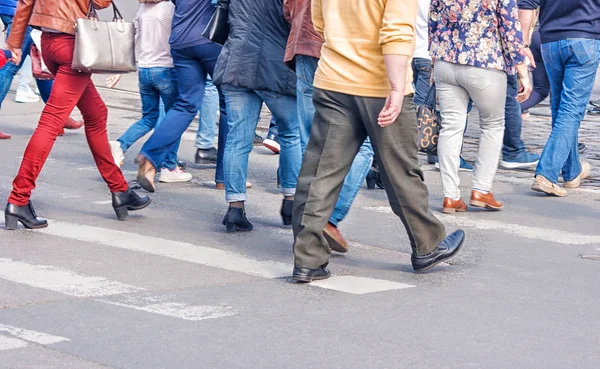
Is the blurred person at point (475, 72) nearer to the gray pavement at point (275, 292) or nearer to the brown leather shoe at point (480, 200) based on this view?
the brown leather shoe at point (480, 200)

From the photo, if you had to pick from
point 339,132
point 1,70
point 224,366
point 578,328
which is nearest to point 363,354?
point 224,366

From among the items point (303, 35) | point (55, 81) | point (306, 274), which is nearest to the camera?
point (306, 274)

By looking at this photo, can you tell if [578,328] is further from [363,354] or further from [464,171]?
[464,171]

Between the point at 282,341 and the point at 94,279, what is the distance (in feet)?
4.93

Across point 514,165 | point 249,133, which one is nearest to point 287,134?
point 249,133

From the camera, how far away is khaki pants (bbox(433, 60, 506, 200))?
318 inches

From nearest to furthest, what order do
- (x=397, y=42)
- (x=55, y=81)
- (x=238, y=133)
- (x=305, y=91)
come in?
(x=397, y=42)
(x=305, y=91)
(x=55, y=81)
(x=238, y=133)

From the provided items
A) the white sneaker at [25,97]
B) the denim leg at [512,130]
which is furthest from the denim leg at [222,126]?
the white sneaker at [25,97]

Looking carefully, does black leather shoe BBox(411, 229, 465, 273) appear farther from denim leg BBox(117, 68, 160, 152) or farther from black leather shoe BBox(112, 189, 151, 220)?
denim leg BBox(117, 68, 160, 152)

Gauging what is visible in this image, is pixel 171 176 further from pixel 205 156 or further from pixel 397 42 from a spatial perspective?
pixel 397 42

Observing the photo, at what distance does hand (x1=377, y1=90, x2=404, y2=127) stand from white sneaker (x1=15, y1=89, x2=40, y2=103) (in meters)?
9.78

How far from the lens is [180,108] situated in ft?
28.9

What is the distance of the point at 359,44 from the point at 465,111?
276cm

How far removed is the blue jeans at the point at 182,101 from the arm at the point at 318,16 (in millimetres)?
2572
